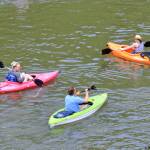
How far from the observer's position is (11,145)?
15297 mm

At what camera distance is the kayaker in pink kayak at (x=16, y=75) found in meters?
20.1

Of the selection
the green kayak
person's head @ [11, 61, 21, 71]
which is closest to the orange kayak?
the green kayak

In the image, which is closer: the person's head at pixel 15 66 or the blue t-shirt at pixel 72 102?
the blue t-shirt at pixel 72 102

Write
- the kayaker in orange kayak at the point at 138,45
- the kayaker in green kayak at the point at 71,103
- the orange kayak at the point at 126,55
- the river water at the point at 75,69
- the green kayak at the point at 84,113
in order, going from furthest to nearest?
the kayaker in orange kayak at the point at 138,45
the orange kayak at the point at 126,55
the kayaker in green kayak at the point at 71,103
the green kayak at the point at 84,113
the river water at the point at 75,69

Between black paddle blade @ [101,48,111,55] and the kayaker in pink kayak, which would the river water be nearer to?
black paddle blade @ [101,48,111,55]

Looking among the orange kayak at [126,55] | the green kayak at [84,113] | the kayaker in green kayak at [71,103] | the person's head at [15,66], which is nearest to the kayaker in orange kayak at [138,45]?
the orange kayak at [126,55]

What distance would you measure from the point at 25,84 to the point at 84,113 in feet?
13.0

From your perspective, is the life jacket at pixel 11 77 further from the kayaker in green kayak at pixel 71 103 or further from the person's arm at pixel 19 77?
the kayaker in green kayak at pixel 71 103

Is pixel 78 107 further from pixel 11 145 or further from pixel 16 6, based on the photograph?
pixel 16 6

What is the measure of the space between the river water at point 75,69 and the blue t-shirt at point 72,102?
50 centimetres

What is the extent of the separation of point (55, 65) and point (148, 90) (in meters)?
5.25

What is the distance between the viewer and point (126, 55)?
23906mm

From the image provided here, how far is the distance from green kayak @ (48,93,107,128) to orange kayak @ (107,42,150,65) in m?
5.16

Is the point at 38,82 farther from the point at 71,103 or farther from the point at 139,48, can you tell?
the point at 139,48
